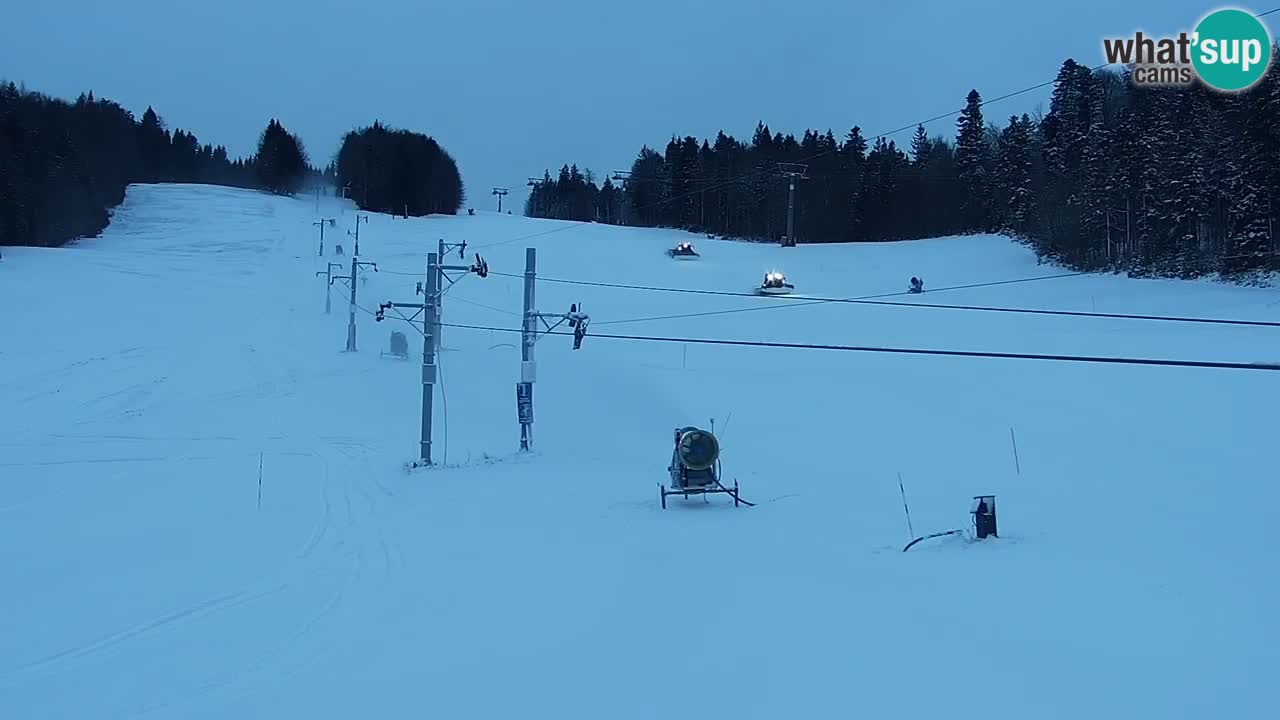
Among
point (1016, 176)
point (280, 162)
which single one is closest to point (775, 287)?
point (1016, 176)

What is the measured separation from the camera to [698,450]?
14.3 metres

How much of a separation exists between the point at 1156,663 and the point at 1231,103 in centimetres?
4169

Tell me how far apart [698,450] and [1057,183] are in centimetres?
5024

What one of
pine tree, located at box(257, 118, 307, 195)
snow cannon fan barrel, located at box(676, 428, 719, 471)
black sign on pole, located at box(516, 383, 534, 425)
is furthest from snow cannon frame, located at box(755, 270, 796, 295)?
pine tree, located at box(257, 118, 307, 195)

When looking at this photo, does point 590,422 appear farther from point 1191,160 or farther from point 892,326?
point 1191,160

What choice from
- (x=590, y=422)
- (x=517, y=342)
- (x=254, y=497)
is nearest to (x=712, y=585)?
(x=254, y=497)

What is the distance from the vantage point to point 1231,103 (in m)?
39.9

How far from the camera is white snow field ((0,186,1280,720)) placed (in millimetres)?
6891

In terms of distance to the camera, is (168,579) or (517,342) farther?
(517,342)

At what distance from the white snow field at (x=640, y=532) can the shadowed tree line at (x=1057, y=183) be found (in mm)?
6731

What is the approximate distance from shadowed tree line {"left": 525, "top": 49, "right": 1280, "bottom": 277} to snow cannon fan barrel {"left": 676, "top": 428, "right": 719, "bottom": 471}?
17.5 metres

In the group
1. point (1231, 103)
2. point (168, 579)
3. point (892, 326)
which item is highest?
point (1231, 103)

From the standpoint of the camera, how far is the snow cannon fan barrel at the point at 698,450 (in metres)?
14.2

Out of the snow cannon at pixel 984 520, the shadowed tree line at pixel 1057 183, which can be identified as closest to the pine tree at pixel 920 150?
the shadowed tree line at pixel 1057 183
